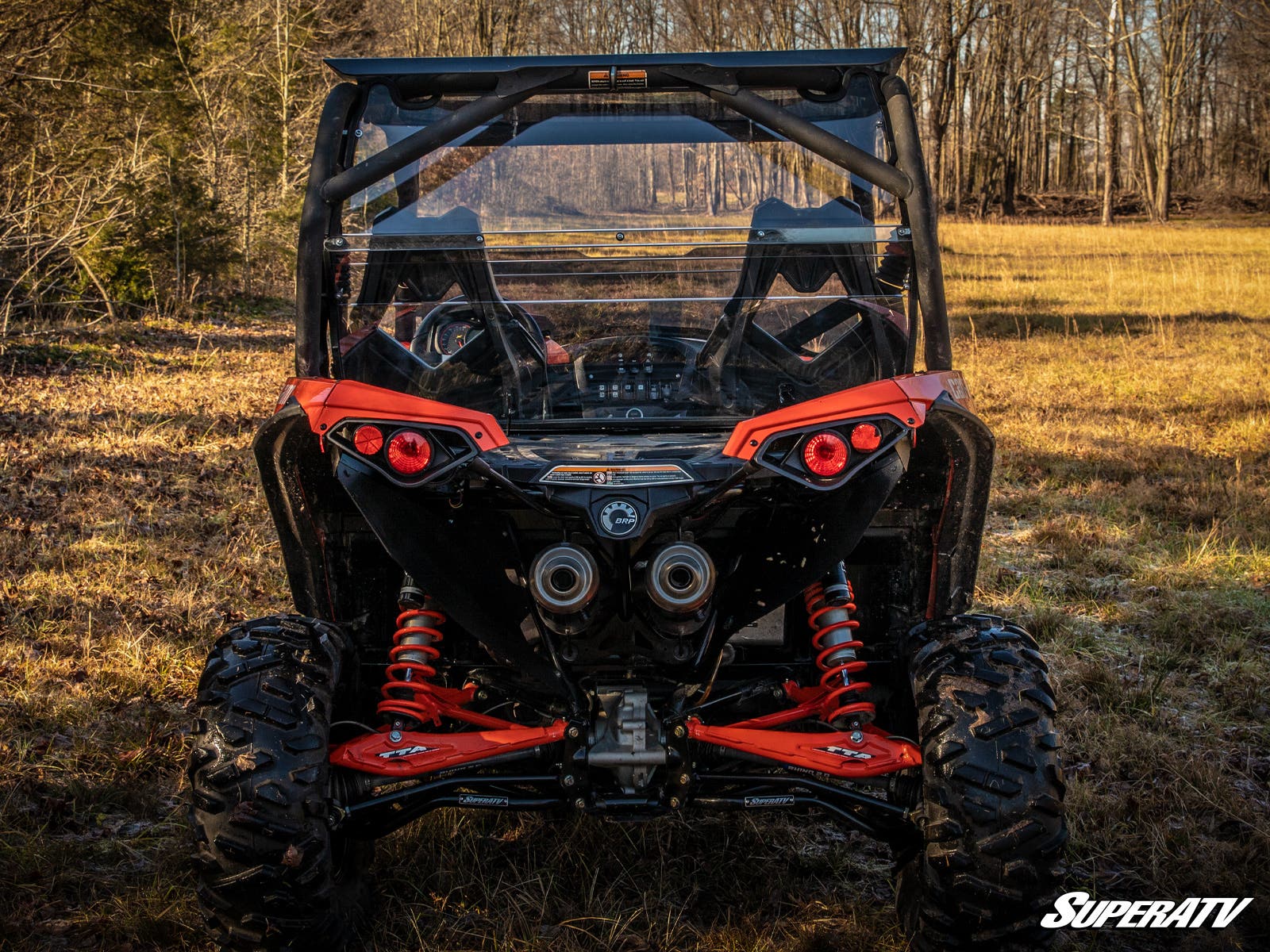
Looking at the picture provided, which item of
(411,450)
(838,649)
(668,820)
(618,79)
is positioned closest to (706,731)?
(838,649)

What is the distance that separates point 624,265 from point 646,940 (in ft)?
6.63

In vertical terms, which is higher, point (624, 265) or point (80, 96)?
point (80, 96)

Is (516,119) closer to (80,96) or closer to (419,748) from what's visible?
(419,748)

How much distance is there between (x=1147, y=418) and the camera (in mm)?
9164

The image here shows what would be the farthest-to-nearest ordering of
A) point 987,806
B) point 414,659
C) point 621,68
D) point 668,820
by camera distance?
point 668,820 < point 621,68 < point 414,659 < point 987,806

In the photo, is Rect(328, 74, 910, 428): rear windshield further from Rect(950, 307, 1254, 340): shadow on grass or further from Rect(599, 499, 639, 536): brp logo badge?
Rect(950, 307, 1254, 340): shadow on grass

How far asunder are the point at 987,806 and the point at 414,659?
145 cm

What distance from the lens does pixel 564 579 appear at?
8.39 ft

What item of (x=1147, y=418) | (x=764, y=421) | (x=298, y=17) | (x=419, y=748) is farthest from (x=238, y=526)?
(x=298, y=17)

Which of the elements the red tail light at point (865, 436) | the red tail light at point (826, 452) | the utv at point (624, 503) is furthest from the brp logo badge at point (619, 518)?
the red tail light at point (865, 436)

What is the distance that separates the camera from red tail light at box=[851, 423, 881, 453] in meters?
2.53

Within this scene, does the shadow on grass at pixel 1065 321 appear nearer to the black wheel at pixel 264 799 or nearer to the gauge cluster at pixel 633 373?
the gauge cluster at pixel 633 373

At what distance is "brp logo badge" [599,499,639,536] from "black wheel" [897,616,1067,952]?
2.68 ft

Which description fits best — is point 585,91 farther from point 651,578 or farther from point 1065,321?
point 1065,321
